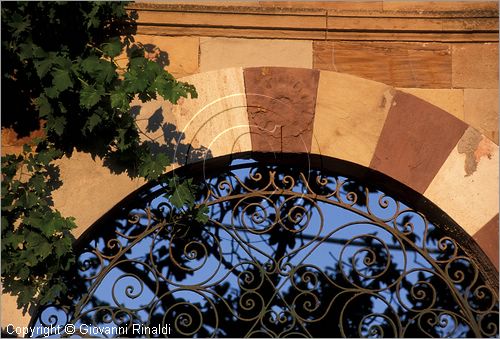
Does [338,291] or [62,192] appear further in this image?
[338,291]

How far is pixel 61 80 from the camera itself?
588 centimetres

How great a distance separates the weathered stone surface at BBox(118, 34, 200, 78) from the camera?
6129mm

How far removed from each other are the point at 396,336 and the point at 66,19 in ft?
6.85

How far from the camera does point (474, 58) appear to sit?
6.23m

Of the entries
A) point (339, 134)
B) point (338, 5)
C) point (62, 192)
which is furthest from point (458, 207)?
point (62, 192)

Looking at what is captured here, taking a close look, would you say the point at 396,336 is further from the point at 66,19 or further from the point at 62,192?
the point at 66,19

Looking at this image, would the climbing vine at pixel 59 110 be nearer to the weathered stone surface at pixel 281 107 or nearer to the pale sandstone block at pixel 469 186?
the weathered stone surface at pixel 281 107

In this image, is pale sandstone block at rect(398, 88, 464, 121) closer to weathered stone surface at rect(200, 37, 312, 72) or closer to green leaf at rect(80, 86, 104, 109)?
weathered stone surface at rect(200, 37, 312, 72)

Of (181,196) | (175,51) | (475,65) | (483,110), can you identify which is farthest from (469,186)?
(175,51)

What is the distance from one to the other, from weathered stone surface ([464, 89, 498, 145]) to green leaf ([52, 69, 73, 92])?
1838mm

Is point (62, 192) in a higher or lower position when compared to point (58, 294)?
higher

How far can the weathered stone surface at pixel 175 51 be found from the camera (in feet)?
20.1

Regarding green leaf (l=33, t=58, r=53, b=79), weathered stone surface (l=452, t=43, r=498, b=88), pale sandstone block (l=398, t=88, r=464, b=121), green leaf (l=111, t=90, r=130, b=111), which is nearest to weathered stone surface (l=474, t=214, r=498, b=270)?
pale sandstone block (l=398, t=88, r=464, b=121)

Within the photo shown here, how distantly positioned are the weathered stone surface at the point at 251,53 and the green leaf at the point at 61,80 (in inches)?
25.2
